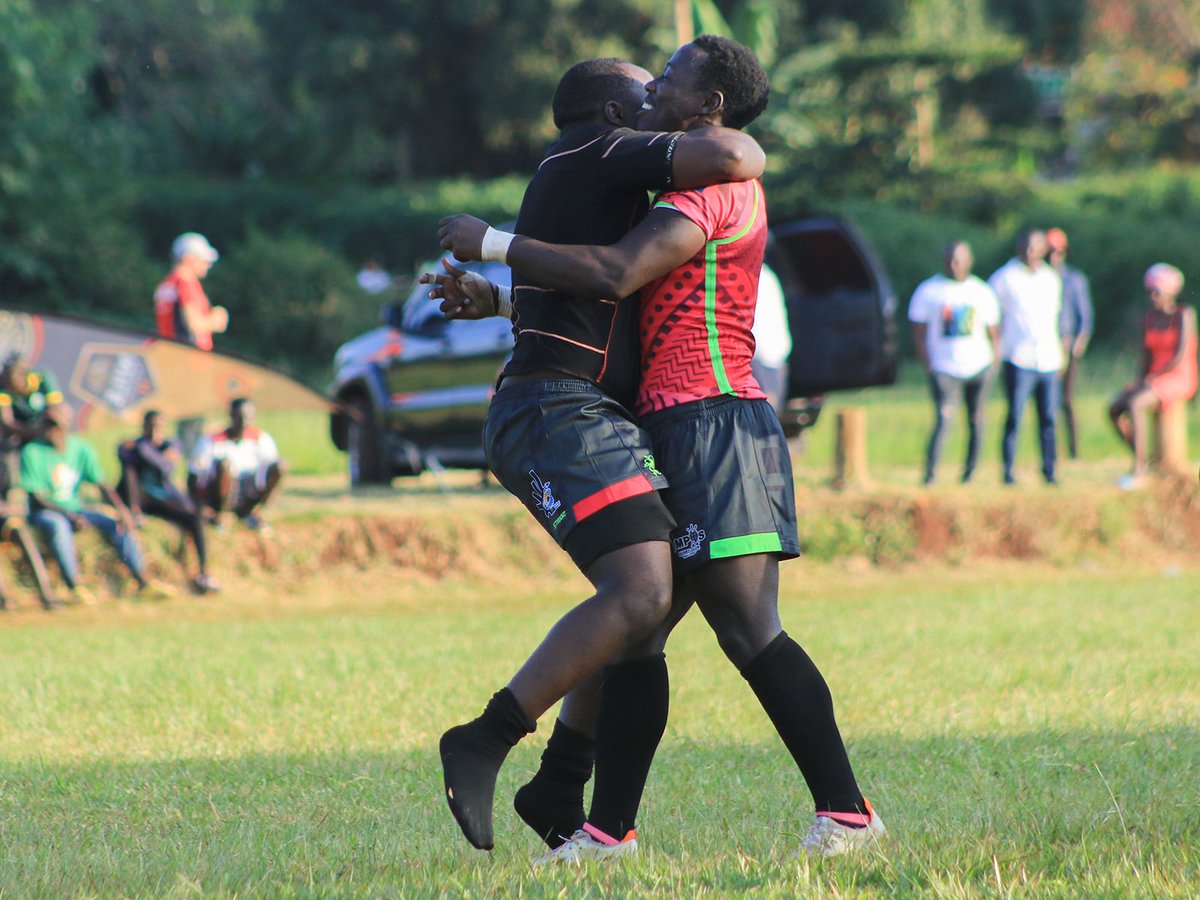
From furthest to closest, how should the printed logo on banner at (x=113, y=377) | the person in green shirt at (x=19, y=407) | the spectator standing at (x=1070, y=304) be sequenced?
the spectator standing at (x=1070, y=304), the printed logo on banner at (x=113, y=377), the person in green shirt at (x=19, y=407)

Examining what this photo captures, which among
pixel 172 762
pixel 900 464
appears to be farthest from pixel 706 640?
pixel 900 464

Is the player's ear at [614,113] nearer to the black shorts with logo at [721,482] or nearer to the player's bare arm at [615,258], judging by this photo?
the player's bare arm at [615,258]

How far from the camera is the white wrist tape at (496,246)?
4.00m

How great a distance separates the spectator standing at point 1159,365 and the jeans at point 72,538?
763 cm

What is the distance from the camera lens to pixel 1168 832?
4156mm

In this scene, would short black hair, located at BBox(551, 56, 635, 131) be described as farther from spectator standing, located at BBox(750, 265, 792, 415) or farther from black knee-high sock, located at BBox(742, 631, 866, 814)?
spectator standing, located at BBox(750, 265, 792, 415)

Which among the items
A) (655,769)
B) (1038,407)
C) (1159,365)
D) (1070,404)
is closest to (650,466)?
(655,769)

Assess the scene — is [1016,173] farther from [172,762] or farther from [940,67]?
[172,762]

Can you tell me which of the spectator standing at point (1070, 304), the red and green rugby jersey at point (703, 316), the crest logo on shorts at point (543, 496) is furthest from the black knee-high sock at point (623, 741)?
the spectator standing at point (1070, 304)

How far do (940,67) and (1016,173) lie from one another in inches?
199

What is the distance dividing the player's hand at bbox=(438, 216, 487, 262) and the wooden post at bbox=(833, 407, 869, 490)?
9055mm

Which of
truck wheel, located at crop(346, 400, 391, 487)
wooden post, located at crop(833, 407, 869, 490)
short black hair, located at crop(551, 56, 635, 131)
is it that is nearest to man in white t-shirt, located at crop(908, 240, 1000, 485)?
wooden post, located at crop(833, 407, 869, 490)

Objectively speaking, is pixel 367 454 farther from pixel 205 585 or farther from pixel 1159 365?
pixel 1159 365

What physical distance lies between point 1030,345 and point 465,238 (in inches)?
383
